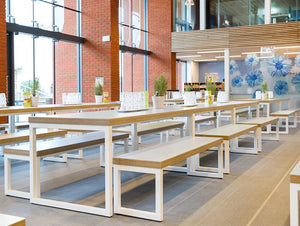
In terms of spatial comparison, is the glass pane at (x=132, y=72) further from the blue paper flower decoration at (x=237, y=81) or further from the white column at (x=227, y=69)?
the blue paper flower decoration at (x=237, y=81)

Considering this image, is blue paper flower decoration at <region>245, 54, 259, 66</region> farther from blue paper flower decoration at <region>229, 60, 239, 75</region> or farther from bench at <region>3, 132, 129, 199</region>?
bench at <region>3, 132, 129, 199</region>

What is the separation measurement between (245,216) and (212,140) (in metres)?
1.16

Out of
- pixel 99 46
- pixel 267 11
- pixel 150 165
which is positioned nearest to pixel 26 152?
pixel 150 165

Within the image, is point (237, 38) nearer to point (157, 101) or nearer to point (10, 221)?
point (157, 101)

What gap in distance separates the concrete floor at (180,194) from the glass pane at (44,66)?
146 inches

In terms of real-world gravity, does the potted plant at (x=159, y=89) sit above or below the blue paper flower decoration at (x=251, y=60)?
below

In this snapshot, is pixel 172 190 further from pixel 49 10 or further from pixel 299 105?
pixel 299 105

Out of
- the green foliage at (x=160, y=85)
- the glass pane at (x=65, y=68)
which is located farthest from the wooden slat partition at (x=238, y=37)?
the green foliage at (x=160, y=85)

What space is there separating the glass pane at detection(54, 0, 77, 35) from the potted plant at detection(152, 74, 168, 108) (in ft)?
18.3

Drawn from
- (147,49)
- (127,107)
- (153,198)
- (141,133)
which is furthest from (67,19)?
(153,198)

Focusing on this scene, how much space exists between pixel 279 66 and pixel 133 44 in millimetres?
4724

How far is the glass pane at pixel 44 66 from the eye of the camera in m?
7.96

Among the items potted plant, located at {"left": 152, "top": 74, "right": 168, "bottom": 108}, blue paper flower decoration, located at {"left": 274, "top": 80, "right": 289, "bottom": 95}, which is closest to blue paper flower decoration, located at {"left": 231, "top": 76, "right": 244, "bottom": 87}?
blue paper flower decoration, located at {"left": 274, "top": 80, "right": 289, "bottom": 95}

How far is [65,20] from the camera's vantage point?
29.6 feet
